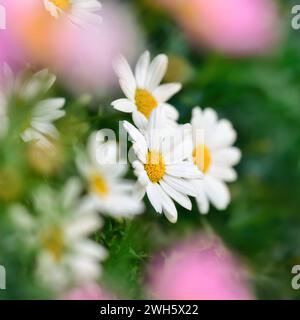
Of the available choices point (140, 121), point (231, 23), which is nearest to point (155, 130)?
point (140, 121)

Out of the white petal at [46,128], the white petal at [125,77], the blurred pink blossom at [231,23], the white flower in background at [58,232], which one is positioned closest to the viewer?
the white flower in background at [58,232]

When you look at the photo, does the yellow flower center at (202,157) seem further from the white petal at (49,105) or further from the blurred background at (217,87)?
the white petal at (49,105)

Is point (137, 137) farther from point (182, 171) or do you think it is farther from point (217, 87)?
point (217, 87)

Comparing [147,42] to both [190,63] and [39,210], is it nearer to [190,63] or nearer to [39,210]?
[190,63]

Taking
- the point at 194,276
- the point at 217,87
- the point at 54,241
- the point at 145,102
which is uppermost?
the point at 217,87

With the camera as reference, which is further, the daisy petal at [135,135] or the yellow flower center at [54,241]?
the daisy petal at [135,135]

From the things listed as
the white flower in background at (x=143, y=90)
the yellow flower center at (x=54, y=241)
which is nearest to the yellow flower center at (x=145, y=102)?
the white flower in background at (x=143, y=90)

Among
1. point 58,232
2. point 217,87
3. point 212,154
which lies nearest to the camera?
point 58,232
